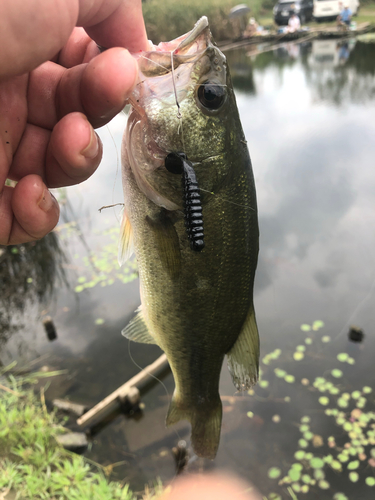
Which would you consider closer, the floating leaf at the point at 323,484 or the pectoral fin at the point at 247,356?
the pectoral fin at the point at 247,356

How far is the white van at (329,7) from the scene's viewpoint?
26125 mm

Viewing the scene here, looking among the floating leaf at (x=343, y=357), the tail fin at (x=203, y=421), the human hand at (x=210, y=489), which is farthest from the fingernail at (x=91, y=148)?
the floating leaf at (x=343, y=357)

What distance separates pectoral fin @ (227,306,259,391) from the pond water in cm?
90

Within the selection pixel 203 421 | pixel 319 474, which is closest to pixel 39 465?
pixel 203 421

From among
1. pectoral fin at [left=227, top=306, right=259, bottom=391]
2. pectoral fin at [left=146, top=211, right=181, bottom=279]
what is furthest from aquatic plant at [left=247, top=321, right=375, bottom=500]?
pectoral fin at [left=146, top=211, right=181, bottom=279]

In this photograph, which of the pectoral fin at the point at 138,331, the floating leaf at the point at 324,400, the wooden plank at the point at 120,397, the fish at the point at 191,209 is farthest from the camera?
the floating leaf at the point at 324,400

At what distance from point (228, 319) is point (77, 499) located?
2083 mm

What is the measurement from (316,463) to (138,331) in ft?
9.18

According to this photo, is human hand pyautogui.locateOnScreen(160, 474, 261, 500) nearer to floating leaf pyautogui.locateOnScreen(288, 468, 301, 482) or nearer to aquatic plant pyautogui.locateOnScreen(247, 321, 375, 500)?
aquatic plant pyautogui.locateOnScreen(247, 321, 375, 500)

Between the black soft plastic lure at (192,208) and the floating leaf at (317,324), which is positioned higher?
→ the black soft plastic lure at (192,208)

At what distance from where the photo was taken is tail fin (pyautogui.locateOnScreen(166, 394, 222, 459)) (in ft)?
5.60

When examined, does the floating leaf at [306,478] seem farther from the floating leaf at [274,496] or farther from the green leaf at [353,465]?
the green leaf at [353,465]

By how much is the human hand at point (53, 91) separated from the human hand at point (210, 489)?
2857mm

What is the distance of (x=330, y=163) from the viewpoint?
307 inches
